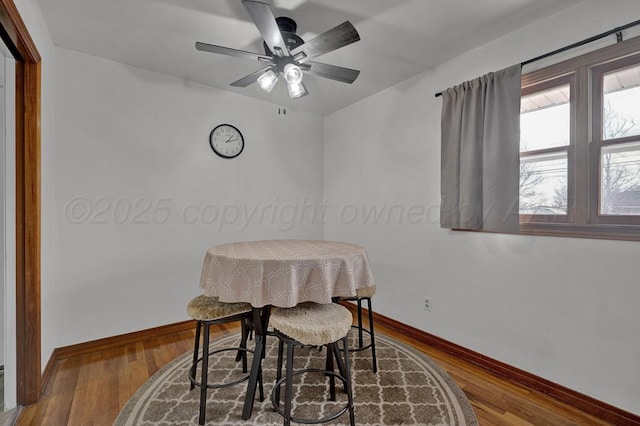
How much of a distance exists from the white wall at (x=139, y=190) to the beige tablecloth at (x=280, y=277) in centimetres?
133

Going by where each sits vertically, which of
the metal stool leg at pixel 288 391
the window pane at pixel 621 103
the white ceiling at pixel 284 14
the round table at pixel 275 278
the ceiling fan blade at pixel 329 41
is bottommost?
the metal stool leg at pixel 288 391

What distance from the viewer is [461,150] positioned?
7.74 ft

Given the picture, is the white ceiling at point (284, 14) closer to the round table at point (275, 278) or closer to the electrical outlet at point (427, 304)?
the round table at point (275, 278)

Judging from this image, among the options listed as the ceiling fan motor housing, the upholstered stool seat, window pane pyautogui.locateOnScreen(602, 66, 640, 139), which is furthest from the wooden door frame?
window pane pyautogui.locateOnScreen(602, 66, 640, 139)

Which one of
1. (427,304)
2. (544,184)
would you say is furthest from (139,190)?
(544,184)

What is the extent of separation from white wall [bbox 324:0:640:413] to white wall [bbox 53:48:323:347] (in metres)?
1.23

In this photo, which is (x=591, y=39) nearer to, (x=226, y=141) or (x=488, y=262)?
(x=488, y=262)

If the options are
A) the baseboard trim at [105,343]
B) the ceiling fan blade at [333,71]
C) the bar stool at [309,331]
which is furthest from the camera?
the baseboard trim at [105,343]

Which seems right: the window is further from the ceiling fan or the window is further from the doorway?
the doorway

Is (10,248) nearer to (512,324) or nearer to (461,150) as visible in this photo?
(461,150)

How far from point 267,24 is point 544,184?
2005mm

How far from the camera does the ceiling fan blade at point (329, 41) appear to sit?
61.0 inches

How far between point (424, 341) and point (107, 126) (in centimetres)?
332

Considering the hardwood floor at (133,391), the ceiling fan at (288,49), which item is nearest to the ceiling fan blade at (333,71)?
the ceiling fan at (288,49)
